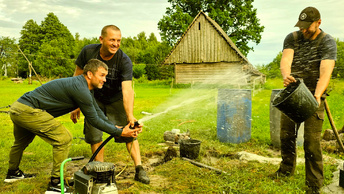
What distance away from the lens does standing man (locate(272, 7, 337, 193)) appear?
128 inches

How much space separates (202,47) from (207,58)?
1.18 m

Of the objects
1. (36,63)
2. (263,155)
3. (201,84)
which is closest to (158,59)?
(36,63)

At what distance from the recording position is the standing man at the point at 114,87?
3745 millimetres

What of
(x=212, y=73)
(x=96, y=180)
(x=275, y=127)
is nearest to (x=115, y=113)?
(x=96, y=180)

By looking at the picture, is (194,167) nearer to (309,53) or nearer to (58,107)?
(58,107)

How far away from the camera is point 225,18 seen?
95.1ft

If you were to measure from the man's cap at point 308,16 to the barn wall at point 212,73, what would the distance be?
20761 millimetres

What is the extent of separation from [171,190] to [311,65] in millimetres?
2484

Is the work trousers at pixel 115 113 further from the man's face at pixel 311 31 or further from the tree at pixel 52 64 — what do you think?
the tree at pixel 52 64

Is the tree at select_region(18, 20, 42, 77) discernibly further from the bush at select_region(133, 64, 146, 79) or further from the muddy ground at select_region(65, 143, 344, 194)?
the muddy ground at select_region(65, 143, 344, 194)

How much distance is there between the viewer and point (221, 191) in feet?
11.3

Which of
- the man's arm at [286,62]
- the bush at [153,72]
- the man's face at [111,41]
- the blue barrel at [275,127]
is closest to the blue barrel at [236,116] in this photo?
the blue barrel at [275,127]

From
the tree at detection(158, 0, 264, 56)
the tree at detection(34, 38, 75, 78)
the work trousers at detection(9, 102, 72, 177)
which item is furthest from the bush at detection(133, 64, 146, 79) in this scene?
the work trousers at detection(9, 102, 72, 177)

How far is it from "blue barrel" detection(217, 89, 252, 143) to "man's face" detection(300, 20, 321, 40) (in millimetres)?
2651
